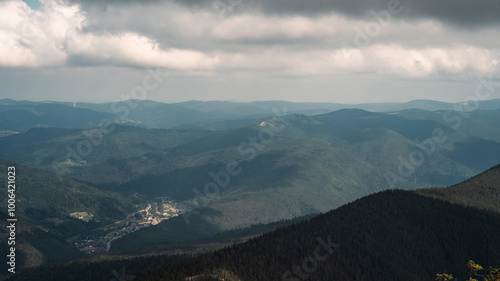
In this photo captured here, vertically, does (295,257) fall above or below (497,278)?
below

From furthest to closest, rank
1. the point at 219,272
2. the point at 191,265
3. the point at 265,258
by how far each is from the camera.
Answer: the point at 265,258 → the point at 191,265 → the point at 219,272

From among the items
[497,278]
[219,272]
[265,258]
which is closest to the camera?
[497,278]

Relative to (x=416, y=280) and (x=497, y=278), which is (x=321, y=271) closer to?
(x=416, y=280)

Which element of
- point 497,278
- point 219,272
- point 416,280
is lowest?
point 416,280

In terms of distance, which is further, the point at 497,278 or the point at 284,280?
the point at 284,280

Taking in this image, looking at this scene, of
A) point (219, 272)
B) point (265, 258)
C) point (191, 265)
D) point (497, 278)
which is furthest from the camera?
point (265, 258)

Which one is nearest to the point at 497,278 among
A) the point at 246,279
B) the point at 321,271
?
the point at 246,279

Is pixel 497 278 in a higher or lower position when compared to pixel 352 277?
higher

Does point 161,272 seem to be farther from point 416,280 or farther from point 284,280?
point 416,280

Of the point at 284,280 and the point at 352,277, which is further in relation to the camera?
the point at 352,277
